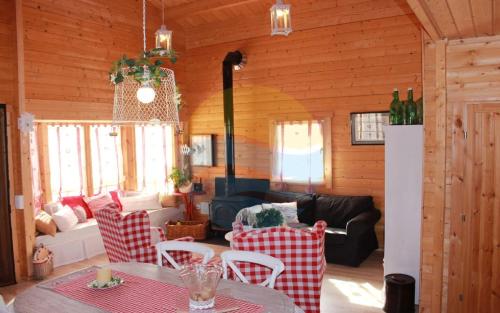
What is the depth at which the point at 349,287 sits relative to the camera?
4969 mm

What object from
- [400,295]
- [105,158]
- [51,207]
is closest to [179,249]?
[400,295]

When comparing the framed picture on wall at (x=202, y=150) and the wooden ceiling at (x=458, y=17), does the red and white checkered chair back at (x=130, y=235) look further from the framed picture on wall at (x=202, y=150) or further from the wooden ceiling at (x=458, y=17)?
the framed picture on wall at (x=202, y=150)

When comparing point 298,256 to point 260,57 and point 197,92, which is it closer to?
point 260,57

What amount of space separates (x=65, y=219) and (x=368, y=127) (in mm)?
4327

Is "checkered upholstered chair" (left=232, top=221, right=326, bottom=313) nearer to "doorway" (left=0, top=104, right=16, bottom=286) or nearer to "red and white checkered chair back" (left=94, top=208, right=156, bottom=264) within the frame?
"red and white checkered chair back" (left=94, top=208, right=156, bottom=264)

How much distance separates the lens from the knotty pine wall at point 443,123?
354 centimetres

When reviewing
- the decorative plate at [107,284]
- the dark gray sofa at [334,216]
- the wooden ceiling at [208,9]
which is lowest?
the dark gray sofa at [334,216]

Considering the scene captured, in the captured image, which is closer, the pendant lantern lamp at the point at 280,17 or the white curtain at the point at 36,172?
the pendant lantern lamp at the point at 280,17

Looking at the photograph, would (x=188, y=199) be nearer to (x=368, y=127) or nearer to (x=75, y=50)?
(x=75, y=50)

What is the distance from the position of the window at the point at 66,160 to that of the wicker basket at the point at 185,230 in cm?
148

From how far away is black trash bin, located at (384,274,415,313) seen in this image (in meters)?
4.18

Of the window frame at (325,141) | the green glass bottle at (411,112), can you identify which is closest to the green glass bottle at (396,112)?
the green glass bottle at (411,112)

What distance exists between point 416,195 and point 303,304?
1678 mm

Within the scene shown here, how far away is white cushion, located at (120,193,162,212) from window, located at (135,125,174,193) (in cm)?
34
